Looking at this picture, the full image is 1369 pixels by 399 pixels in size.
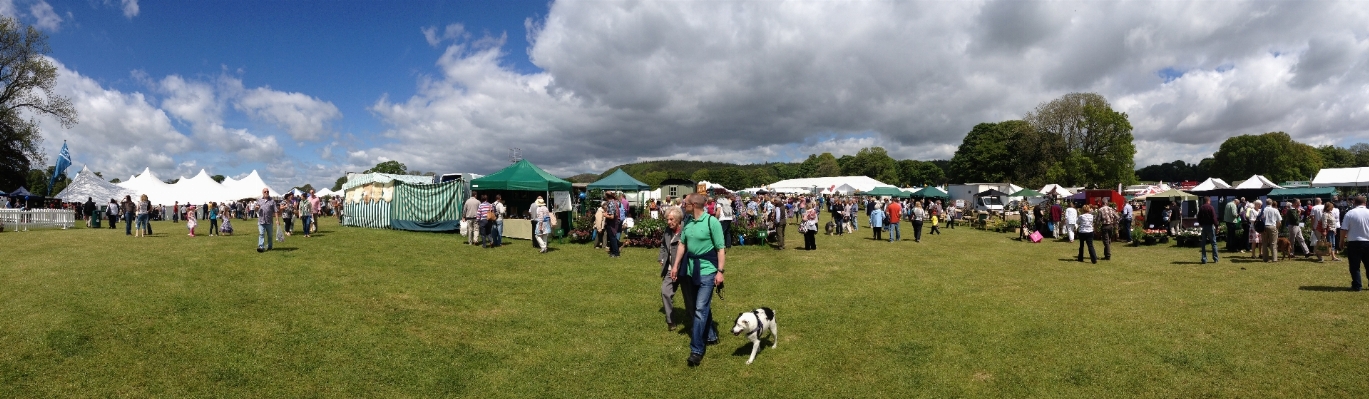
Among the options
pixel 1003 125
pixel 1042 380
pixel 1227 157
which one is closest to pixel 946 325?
pixel 1042 380

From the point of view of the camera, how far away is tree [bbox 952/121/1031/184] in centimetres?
5947

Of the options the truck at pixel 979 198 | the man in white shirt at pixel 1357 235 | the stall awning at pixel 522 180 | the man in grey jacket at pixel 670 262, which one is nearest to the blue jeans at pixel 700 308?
the man in grey jacket at pixel 670 262


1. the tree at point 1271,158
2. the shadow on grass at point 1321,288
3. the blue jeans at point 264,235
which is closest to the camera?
the shadow on grass at point 1321,288

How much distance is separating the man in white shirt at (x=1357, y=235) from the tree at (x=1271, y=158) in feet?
251

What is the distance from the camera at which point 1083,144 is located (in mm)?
44750

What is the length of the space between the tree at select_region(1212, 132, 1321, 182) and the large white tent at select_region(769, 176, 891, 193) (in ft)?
149

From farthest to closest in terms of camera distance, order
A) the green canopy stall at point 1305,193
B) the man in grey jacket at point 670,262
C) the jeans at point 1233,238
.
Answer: the green canopy stall at point 1305,193, the jeans at point 1233,238, the man in grey jacket at point 670,262

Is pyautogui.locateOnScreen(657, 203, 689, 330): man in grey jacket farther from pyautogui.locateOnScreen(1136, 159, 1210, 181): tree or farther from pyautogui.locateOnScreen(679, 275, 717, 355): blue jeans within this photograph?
pyautogui.locateOnScreen(1136, 159, 1210, 181): tree

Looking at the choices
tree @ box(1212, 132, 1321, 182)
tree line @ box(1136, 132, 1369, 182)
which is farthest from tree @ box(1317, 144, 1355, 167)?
tree @ box(1212, 132, 1321, 182)

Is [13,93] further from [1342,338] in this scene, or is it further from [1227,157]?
[1227,157]

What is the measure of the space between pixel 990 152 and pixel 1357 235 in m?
56.9

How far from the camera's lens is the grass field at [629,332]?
4.75 meters

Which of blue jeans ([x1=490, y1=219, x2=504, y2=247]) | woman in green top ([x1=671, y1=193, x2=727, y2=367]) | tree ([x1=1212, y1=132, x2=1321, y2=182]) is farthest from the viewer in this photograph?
tree ([x1=1212, y1=132, x2=1321, y2=182])

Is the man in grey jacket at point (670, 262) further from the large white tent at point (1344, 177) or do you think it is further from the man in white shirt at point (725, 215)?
the large white tent at point (1344, 177)
